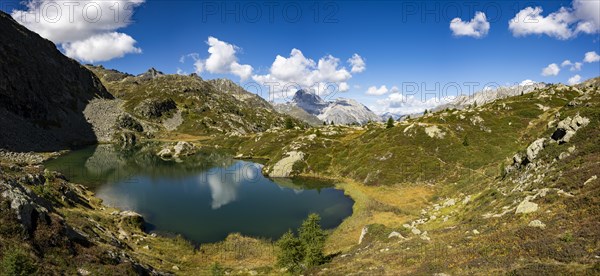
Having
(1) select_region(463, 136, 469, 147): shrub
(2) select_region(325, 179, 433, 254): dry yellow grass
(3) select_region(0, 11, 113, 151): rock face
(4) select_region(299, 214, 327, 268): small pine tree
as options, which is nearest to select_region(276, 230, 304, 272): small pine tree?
(4) select_region(299, 214, 327, 268): small pine tree

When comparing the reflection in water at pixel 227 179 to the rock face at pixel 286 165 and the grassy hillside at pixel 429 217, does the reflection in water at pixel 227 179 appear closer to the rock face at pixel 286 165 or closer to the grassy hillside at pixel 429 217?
the rock face at pixel 286 165

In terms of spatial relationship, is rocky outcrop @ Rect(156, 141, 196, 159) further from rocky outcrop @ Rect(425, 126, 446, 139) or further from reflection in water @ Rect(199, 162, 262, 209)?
rocky outcrop @ Rect(425, 126, 446, 139)

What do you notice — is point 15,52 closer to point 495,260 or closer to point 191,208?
point 191,208

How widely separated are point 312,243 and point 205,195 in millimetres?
52568

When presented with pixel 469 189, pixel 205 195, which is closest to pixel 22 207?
pixel 205 195

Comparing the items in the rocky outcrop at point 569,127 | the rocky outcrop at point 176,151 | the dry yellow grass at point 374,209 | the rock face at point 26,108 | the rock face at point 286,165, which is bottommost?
the dry yellow grass at point 374,209

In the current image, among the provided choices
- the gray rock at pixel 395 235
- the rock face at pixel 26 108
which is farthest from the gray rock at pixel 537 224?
the rock face at pixel 26 108

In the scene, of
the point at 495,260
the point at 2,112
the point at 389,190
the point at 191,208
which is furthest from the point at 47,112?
the point at 495,260

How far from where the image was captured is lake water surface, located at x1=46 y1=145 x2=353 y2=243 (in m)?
67.4

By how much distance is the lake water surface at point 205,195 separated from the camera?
221 ft

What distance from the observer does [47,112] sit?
177250 millimetres

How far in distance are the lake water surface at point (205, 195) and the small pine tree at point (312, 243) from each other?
15.8 m

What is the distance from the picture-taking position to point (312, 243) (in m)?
46.9

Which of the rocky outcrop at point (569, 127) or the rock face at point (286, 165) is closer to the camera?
the rocky outcrop at point (569, 127)
